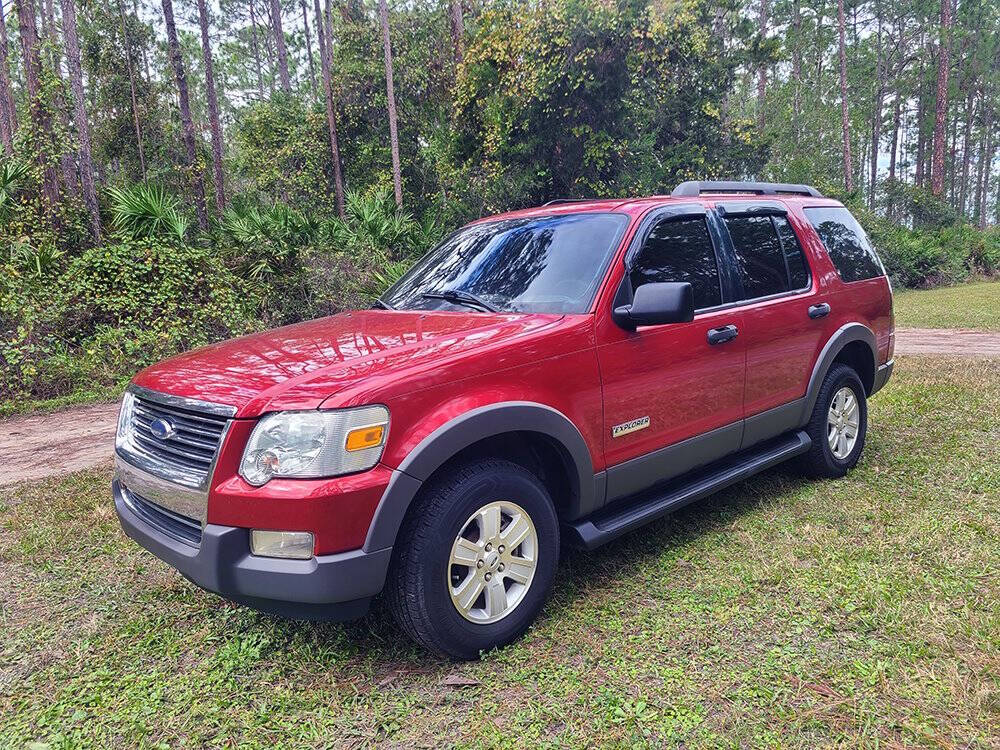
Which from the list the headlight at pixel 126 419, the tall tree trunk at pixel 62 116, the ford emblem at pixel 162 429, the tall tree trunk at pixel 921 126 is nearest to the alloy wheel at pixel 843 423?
the ford emblem at pixel 162 429

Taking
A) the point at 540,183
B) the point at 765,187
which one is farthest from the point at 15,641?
the point at 540,183

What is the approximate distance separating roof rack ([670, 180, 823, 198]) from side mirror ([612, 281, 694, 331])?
3.64ft

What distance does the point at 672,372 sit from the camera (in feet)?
11.5

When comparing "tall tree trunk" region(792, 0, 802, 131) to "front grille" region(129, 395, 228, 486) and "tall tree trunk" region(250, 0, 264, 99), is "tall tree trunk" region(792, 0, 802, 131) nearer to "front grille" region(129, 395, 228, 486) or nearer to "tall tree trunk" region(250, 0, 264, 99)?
"tall tree trunk" region(250, 0, 264, 99)

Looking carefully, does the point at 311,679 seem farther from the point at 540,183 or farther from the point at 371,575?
the point at 540,183

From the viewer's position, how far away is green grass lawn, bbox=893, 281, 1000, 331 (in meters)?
12.9

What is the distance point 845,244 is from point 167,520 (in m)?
4.58

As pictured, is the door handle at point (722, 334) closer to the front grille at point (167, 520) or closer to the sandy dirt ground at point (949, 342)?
the front grille at point (167, 520)

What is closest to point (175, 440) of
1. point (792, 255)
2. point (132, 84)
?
point (792, 255)

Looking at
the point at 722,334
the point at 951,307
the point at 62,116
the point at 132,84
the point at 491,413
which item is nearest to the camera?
the point at 491,413

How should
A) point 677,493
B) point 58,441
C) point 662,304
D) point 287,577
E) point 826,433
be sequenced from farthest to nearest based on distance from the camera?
point 58,441
point 826,433
point 677,493
point 662,304
point 287,577

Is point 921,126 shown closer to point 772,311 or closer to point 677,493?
point 772,311

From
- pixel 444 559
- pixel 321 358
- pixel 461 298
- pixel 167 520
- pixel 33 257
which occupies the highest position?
pixel 33 257

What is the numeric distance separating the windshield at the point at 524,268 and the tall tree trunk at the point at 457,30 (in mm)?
14809
